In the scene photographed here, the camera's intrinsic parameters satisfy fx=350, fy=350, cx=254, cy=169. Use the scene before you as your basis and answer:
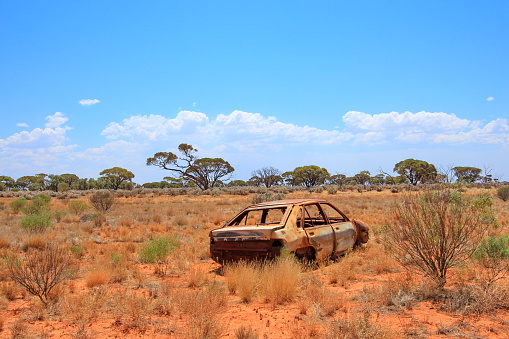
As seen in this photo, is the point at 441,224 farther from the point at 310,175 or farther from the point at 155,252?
the point at 310,175

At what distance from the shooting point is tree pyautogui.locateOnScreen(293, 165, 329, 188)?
78688 mm

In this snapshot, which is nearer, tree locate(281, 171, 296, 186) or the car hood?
the car hood

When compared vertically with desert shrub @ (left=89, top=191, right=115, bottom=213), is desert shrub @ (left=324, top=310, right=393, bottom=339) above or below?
below

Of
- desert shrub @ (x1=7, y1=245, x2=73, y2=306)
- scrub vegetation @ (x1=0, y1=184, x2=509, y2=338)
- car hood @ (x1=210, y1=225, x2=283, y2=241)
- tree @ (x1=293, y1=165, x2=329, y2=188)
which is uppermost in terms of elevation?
tree @ (x1=293, y1=165, x2=329, y2=188)

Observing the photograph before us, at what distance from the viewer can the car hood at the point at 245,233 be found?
6.56 metres

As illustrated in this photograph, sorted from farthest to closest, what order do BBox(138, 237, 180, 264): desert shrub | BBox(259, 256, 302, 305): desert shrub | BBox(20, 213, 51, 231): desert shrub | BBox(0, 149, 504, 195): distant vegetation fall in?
1. BBox(0, 149, 504, 195): distant vegetation
2. BBox(20, 213, 51, 231): desert shrub
3. BBox(138, 237, 180, 264): desert shrub
4. BBox(259, 256, 302, 305): desert shrub

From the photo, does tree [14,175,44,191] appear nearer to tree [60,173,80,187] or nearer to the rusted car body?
tree [60,173,80,187]

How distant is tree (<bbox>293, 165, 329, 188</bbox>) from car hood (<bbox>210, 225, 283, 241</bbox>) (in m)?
72.2

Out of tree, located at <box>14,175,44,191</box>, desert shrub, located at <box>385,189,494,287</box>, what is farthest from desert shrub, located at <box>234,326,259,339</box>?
tree, located at <box>14,175,44,191</box>

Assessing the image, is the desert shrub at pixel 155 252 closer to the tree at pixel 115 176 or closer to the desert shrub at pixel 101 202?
the desert shrub at pixel 101 202

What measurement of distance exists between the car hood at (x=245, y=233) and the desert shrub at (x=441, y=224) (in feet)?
7.30

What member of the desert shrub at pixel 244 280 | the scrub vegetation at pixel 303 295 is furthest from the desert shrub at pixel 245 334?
the desert shrub at pixel 244 280

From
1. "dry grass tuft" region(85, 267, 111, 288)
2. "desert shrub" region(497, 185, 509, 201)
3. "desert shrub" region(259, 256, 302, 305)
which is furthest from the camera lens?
"desert shrub" region(497, 185, 509, 201)

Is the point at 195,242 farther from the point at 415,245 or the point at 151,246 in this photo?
the point at 415,245
